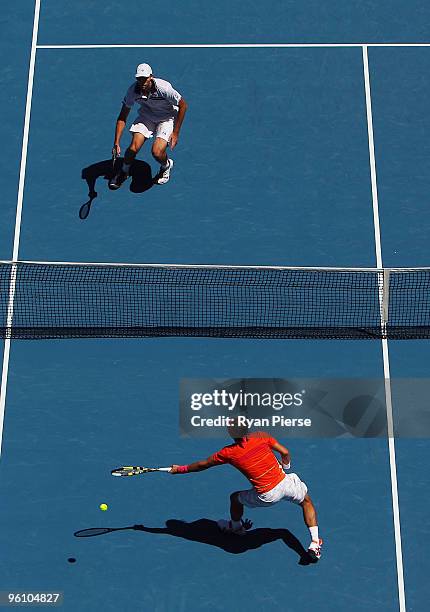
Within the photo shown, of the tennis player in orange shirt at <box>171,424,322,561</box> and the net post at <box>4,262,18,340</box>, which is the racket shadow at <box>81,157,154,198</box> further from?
the tennis player in orange shirt at <box>171,424,322,561</box>

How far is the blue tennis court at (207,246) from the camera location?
56.4 feet

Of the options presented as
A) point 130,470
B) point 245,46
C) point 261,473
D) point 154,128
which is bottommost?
point 261,473

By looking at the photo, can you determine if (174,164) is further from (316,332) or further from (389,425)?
A: (389,425)

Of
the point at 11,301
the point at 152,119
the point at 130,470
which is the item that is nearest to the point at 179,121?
the point at 152,119

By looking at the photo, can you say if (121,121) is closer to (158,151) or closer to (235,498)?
(158,151)

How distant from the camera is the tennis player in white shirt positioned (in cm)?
2047

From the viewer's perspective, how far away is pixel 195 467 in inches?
673

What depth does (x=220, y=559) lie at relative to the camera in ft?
56.6

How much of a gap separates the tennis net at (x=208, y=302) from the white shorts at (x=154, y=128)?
93.6 inches

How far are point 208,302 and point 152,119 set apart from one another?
3.35 metres

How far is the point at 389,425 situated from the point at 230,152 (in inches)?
224

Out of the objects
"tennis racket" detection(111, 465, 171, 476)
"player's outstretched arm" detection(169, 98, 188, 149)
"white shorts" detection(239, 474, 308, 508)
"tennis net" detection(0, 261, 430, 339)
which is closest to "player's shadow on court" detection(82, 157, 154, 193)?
"player's outstretched arm" detection(169, 98, 188, 149)

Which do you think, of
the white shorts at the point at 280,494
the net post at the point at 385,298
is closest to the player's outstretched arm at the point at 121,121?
the net post at the point at 385,298

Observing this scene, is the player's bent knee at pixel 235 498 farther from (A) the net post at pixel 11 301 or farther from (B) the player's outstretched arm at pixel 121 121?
(B) the player's outstretched arm at pixel 121 121
